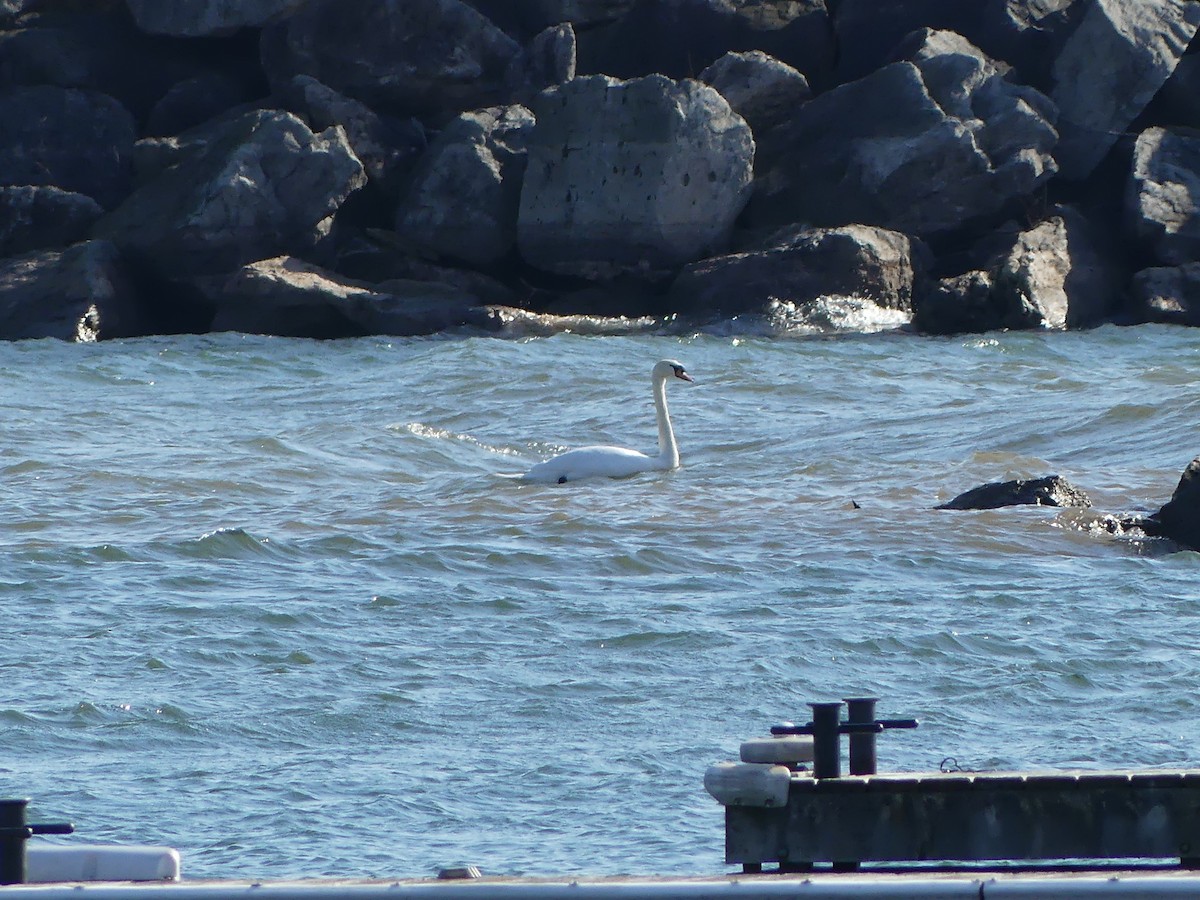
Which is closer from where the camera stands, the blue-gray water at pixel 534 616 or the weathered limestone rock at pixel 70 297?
the blue-gray water at pixel 534 616

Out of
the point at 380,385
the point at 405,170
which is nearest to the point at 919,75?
the point at 405,170

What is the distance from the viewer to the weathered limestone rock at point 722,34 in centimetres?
2584

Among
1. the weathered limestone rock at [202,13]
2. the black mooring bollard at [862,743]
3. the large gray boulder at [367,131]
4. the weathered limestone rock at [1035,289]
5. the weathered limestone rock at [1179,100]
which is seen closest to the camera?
the black mooring bollard at [862,743]

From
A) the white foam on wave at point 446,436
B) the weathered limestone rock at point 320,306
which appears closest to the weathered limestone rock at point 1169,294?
the weathered limestone rock at point 320,306

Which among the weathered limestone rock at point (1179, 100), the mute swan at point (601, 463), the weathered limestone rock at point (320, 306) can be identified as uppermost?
the weathered limestone rock at point (1179, 100)

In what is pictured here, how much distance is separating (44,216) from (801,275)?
351 inches

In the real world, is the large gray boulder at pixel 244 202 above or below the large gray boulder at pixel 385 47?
below

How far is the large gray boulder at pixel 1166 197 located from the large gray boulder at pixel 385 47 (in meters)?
8.24

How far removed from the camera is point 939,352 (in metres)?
20.0

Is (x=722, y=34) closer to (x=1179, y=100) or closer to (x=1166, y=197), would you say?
(x=1179, y=100)

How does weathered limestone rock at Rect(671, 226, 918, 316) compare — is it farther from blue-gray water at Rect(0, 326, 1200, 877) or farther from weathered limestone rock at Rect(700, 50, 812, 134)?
blue-gray water at Rect(0, 326, 1200, 877)

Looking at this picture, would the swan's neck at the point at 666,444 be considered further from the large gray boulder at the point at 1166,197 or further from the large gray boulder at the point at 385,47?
the large gray boulder at the point at 385,47

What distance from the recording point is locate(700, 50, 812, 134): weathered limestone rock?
24219 mm

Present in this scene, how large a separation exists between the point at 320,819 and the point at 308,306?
16756 millimetres
